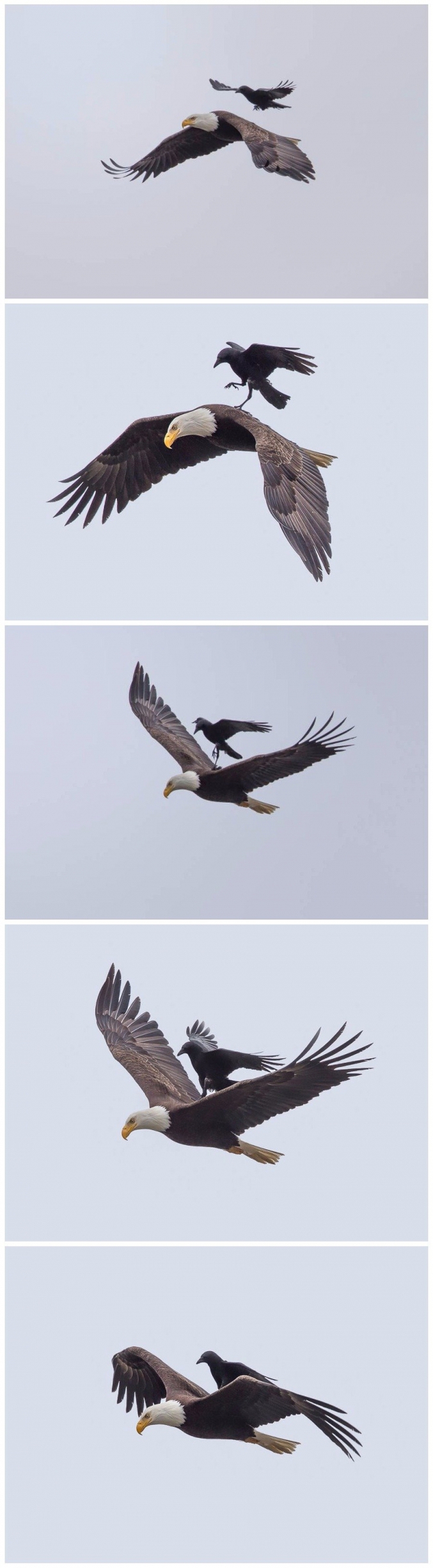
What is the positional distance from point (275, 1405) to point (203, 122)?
3998 millimetres

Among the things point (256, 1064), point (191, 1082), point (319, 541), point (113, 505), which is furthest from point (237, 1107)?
point (113, 505)

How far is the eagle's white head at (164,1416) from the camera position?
197 inches

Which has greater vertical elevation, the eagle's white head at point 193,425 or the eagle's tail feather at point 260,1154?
the eagle's white head at point 193,425

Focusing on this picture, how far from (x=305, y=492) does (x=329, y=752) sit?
78cm

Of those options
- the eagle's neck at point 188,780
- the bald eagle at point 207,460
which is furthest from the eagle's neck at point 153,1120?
the bald eagle at point 207,460

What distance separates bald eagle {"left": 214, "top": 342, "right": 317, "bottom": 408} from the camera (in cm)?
536

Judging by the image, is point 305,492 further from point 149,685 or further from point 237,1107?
point 237,1107

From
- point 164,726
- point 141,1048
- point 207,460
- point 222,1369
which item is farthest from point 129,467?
point 222,1369

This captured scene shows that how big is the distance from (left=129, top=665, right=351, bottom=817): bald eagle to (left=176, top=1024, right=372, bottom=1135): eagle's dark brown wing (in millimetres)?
916

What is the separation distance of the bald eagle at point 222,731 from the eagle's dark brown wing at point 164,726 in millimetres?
64

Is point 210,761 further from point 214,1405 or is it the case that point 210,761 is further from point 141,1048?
point 214,1405

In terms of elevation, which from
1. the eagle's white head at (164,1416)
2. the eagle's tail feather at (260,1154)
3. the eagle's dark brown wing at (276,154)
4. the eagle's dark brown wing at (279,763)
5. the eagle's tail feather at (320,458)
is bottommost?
the eagle's white head at (164,1416)

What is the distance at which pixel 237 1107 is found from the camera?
494cm

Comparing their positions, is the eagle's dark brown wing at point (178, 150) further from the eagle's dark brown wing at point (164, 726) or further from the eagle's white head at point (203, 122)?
the eagle's dark brown wing at point (164, 726)
